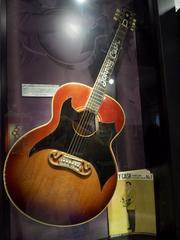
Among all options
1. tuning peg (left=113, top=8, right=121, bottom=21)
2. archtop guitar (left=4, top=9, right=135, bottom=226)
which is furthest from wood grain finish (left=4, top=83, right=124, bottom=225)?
tuning peg (left=113, top=8, right=121, bottom=21)

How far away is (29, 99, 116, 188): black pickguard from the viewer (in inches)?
31.6

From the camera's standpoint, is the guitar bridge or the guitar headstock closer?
the guitar bridge

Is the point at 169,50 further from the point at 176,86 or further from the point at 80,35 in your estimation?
the point at 80,35

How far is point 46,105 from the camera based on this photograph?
836mm

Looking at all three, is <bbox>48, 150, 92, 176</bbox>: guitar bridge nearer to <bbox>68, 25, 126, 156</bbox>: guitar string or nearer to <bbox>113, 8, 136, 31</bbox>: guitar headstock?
<bbox>68, 25, 126, 156</bbox>: guitar string

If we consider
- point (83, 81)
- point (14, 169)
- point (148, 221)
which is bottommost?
point (148, 221)

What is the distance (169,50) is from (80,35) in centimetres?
26

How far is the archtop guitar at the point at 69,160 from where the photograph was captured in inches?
30.5

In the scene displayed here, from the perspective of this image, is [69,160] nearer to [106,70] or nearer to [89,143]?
[89,143]

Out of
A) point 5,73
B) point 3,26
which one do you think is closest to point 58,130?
point 5,73

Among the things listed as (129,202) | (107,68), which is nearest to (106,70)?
(107,68)

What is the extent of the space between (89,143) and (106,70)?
22cm

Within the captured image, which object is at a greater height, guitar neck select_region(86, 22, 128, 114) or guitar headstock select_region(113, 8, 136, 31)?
guitar headstock select_region(113, 8, 136, 31)

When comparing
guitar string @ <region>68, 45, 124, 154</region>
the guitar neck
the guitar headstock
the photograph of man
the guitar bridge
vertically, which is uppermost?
the guitar headstock
